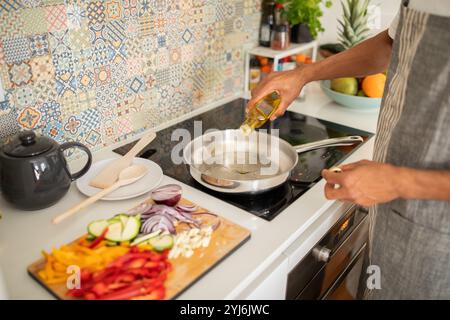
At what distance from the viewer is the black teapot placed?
33.4 inches

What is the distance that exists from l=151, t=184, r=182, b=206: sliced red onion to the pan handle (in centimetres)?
40

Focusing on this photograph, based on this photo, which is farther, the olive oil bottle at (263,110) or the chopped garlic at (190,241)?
the olive oil bottle at (263,110)

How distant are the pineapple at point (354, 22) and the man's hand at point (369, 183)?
3.10ft

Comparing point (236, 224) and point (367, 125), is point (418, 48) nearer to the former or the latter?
point (236, 224)

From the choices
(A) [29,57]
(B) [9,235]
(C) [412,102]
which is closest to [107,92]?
(A) [29,57]

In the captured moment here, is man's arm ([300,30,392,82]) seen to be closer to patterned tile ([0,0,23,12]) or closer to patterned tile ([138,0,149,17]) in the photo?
patterned tile ([138,0,149,17])

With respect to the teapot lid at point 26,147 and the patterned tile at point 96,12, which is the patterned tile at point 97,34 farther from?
the teapot lid at point 26,147

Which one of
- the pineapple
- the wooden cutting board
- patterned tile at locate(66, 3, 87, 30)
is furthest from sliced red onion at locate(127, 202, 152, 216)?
the pineapple

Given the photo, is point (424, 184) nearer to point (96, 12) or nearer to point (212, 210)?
point (212, 210)

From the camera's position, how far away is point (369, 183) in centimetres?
81

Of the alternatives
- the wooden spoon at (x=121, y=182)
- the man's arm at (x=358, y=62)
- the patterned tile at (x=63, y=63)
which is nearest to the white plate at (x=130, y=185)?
the wooden spoon at (x=121, y=182)

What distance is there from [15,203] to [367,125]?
3.53 feet

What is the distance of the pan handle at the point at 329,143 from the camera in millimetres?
1201

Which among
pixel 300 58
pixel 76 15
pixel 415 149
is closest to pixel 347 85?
pixel 300 58
